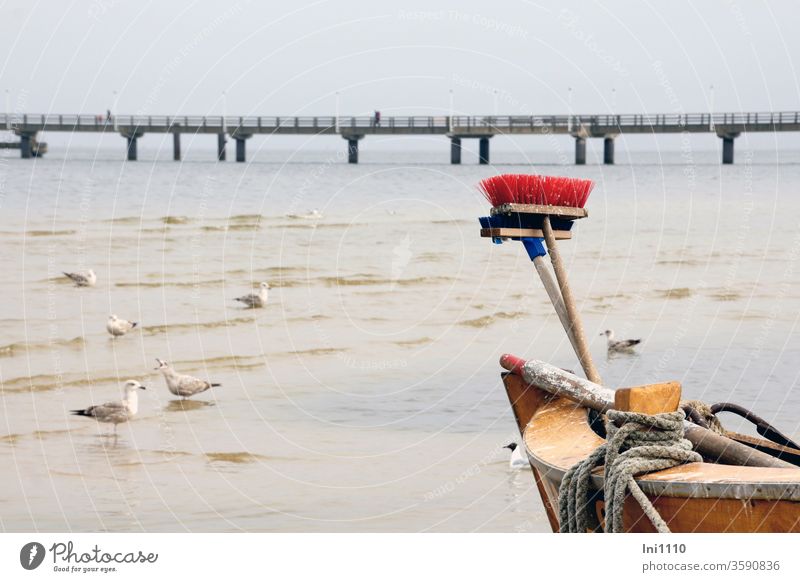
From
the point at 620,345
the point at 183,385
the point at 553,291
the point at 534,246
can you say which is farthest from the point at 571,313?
the point at 620,345

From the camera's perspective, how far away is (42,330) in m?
19.3

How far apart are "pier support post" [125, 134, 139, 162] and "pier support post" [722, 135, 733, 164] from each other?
139 ft

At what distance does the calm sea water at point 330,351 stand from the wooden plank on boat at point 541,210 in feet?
8.19

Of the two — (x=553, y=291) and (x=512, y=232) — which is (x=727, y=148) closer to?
(x=553, y=291)

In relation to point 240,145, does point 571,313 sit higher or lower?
higher

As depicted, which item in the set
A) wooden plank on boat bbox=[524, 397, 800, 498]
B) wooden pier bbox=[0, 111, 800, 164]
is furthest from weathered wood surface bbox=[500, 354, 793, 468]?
wooden pier bbox=[0, 111, 800, 164]

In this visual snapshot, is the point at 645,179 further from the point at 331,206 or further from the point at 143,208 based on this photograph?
the point at 143,208

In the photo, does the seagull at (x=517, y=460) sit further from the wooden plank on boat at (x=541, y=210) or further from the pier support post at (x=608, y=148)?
the pier support post at (x=608, y=148)

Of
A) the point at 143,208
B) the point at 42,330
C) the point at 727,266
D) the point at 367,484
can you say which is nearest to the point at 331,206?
the point at 143,208

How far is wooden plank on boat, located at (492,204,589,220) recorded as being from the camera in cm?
787

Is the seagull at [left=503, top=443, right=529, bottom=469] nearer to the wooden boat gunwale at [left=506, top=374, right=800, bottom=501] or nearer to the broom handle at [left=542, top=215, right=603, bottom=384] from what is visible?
the broom handle at [left=542, top=215, right=603, bottom=384]

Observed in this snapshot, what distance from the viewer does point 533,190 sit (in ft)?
26.4

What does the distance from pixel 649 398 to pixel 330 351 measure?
12.1 metres

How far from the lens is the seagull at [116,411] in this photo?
1265 centimetres
